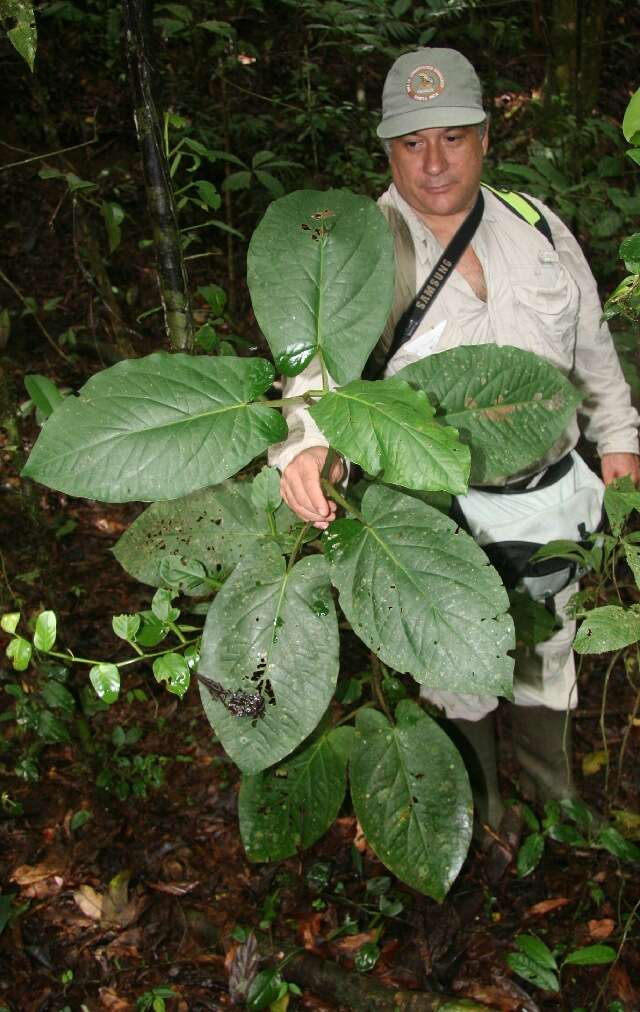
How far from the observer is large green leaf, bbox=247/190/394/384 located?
1.14 m

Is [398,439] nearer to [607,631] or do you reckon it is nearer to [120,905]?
[607,631]

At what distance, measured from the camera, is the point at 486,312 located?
1828 millimetres

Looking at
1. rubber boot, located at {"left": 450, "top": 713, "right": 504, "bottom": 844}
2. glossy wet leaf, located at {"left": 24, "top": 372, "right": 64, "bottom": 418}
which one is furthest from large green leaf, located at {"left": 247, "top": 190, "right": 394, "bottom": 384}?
rubber boot, located at {"left": 450, "top": 713, "right": 504, "bottom": 844}

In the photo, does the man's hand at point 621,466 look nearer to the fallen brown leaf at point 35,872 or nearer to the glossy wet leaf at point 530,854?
the glossy wet leaf at point 530,854

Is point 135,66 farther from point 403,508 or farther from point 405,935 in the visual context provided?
point 405,935

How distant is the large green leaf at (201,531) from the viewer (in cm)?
152

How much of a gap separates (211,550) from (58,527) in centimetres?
173

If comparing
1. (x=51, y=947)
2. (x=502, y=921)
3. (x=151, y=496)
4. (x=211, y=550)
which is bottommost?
(x=502, y=921)

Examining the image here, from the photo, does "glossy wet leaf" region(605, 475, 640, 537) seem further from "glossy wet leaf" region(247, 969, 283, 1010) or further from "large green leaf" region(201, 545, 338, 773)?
"glossy wet leaf" region(247, 969, 283, 1010)

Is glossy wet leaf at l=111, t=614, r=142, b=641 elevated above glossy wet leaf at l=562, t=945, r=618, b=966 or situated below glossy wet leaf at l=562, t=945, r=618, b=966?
above

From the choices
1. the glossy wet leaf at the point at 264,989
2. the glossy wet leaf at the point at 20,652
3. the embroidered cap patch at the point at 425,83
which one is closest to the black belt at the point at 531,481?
the embroidered cap patch at the point at 425,83

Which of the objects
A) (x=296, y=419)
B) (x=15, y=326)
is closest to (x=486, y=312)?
(x=296, y=419)

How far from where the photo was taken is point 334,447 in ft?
3.14

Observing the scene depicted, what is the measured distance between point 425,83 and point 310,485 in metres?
1.03
